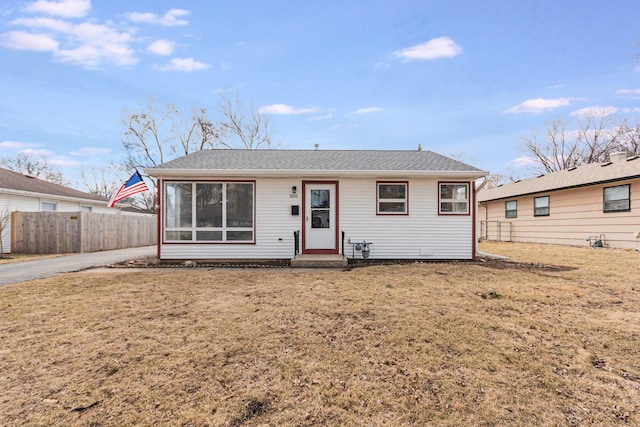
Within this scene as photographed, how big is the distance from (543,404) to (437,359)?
0.87 meters

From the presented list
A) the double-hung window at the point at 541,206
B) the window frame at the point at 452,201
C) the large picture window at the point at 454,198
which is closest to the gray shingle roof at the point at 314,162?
the window frame at the point at 452,201

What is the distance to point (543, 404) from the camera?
90.4 inches

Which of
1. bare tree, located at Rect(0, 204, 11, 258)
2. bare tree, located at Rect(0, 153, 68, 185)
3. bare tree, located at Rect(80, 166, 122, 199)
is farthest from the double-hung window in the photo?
bare tree, located at Rect(80, 166, 122, 199)

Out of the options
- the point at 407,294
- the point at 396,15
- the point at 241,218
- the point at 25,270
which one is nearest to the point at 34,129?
the point at 25,270

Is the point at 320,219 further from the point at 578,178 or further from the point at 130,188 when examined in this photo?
the point at 578,178

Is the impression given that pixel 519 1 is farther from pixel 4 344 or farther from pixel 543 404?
pixel 4 344

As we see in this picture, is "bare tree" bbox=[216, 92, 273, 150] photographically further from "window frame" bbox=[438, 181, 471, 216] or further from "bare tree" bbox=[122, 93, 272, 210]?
"window frame" bbox=[438, 181, 471, 216]

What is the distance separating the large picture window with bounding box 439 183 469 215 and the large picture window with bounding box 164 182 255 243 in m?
6.00

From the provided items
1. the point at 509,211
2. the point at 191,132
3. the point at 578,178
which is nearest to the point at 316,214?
the point at 578,178

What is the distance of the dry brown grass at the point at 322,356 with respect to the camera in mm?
2221

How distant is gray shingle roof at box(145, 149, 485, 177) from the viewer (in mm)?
9195

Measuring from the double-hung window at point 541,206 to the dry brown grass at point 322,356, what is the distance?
445 inches

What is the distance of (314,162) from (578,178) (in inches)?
492

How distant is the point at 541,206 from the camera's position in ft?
51.7
